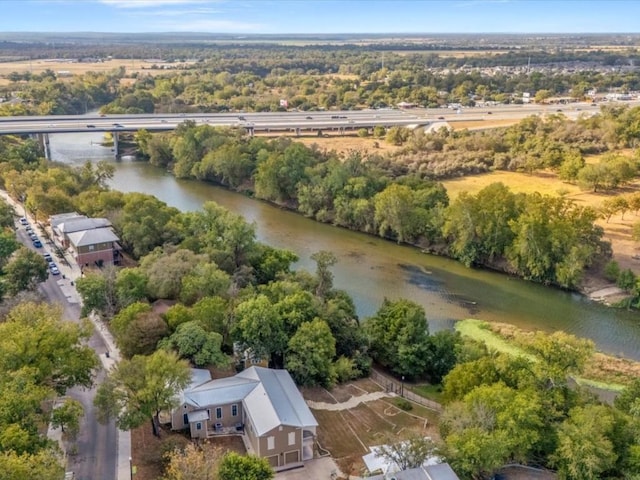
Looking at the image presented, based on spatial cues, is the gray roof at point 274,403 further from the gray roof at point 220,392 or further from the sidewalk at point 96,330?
the sidewalk at point 96,330

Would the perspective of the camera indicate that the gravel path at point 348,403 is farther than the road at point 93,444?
Yes

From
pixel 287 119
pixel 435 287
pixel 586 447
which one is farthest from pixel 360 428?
pixel 287 119

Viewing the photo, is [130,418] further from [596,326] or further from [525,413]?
[596,326]

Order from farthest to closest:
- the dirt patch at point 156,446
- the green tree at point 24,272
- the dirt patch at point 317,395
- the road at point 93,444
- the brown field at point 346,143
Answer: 1. the brown field at point 346,143
2. the green tree at point 24,272
3. the dirt patch at point 317,395
4. the dirt patch at point 156,446
5. the road at point 93,444

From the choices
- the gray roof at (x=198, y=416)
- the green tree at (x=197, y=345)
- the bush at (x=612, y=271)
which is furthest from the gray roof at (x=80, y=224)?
the bush at (x=612, y=271)

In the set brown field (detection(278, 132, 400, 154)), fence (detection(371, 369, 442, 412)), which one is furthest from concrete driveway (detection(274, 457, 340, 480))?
brown field (detection(278, 132, 400, 154))
